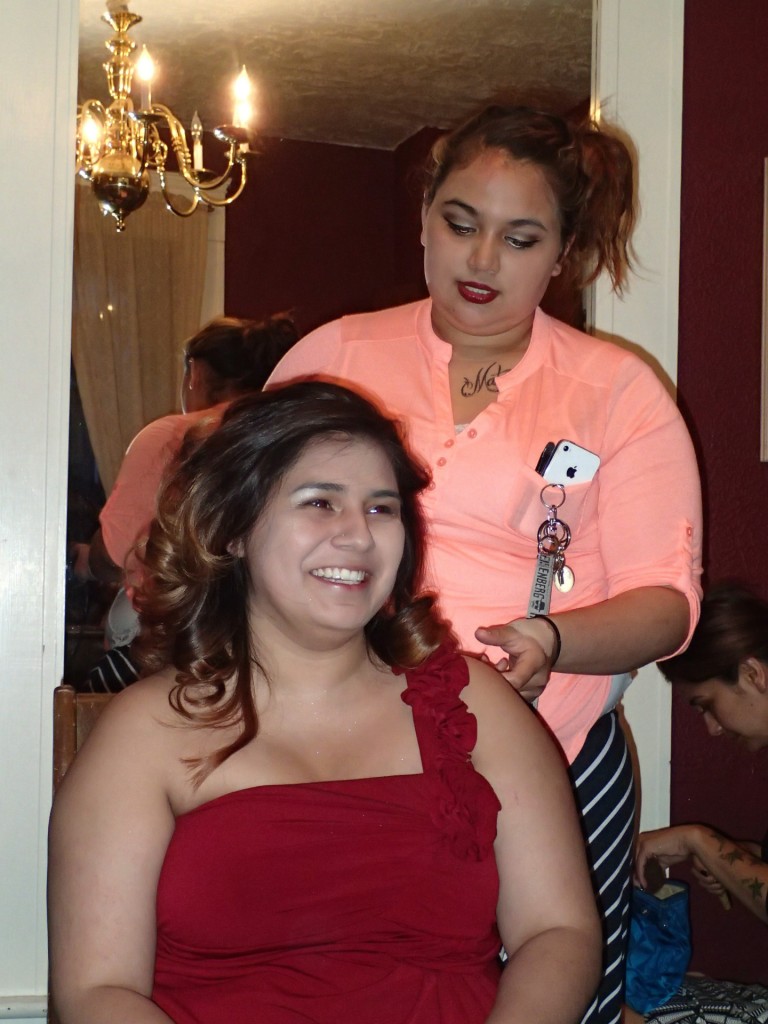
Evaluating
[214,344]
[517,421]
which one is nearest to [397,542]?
[517,421]

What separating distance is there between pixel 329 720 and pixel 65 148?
120cm

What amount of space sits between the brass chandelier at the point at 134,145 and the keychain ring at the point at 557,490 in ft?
2.88

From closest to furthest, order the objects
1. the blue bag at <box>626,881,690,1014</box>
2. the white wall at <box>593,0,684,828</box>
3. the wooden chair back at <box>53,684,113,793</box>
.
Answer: the wooden chair back at <box>53,684,113,793</box> → the blue bag at <box>626,881,690,1014</box> → the white wall at <box>593,0,684,828</box>

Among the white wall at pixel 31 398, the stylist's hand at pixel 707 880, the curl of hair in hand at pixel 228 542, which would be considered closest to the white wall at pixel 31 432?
the white wall at pixel 31 398

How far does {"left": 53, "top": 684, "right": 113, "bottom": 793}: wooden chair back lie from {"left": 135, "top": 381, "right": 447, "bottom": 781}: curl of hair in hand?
0.96 feet

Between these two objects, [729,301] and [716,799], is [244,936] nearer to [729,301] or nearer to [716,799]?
[716,799]

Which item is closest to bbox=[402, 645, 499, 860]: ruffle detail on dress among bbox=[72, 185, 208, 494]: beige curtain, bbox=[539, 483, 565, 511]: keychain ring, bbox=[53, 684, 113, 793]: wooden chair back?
bbox=[539, 483, 565, 511]: keychain ring

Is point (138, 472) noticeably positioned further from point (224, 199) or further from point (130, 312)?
point (224, 199)

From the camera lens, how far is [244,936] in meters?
1.17

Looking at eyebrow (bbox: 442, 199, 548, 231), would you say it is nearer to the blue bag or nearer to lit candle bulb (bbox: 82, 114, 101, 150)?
lit candle bulb (bbox: 82, 114, 101, 150)

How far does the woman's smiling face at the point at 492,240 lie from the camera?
148 cm

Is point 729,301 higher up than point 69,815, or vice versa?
point 729,301

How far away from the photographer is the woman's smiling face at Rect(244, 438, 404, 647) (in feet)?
4.18

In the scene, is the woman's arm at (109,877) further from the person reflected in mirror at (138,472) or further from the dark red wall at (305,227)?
the dark red wall at (305,227)
